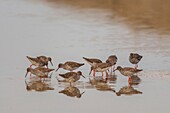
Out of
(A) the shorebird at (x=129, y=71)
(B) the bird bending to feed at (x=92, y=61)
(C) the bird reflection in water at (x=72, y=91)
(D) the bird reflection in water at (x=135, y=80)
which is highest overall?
(B) the bird bending to feed at (x=92, y=61)

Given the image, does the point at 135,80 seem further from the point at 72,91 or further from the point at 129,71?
the point at 72,91

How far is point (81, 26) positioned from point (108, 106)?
1220cm

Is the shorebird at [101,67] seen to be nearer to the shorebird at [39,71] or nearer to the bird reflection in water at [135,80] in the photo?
the bird reflection in water at [135,80]

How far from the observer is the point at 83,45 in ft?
74.0

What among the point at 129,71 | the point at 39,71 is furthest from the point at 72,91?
the point at 129,71

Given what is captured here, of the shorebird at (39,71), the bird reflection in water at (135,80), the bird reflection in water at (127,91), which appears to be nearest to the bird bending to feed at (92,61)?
the bird reflection in water at (135,80)

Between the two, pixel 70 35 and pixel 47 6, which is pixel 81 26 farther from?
pixel 47 6

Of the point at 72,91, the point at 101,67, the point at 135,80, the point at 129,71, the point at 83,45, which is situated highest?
the point at 83,45

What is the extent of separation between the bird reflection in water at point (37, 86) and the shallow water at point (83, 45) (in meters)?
0.02

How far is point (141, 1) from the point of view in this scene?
33812 millimetres

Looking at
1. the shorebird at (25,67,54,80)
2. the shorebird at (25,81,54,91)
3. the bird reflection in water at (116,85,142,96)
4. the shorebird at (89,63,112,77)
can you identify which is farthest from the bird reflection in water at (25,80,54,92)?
the bird reflection in water at (116,85,142,96)

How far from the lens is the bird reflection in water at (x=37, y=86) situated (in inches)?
664

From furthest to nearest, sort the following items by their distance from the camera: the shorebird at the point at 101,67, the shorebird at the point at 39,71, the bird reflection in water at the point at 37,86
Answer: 1. the shorebird at the point at 101,67
2. the shorebird at the point at 39,71
3. the bird reflection in water at the point at 37,86

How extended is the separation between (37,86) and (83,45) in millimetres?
5627
